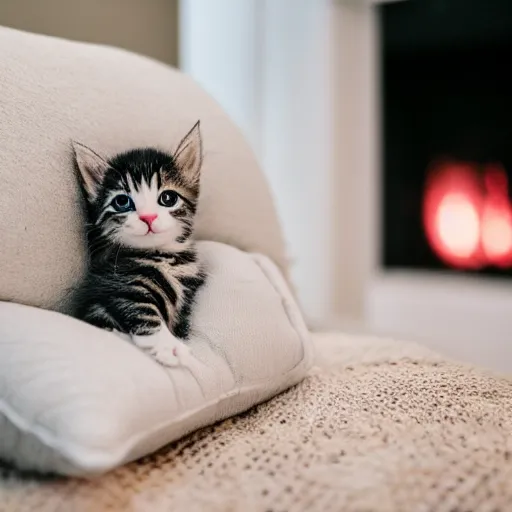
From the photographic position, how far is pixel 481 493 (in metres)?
0.59

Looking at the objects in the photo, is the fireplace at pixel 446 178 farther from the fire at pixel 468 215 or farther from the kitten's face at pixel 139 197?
the kitten's face at pixel 139 197

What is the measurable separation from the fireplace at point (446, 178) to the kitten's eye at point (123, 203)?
6.04 ft

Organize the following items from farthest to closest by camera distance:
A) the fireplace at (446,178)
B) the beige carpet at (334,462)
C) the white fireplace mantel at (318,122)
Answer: the white fireplace mantel at (318,122) → the fireplace at (446,178) → the beige carpet at (334,462)

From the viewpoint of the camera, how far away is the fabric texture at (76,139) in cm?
79

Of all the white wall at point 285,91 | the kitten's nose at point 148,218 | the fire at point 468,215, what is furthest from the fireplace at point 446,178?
the kitten's nose at point 148,218

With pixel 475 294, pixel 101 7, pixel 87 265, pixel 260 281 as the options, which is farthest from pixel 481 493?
pixel 475 294

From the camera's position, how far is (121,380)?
638 mm

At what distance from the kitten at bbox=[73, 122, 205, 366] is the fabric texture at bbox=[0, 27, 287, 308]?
0.03 m

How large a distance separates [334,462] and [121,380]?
0.68 feet

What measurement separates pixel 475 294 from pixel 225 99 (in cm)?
124

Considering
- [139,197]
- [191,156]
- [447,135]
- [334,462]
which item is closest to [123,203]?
[139,197]

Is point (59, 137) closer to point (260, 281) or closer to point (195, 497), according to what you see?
point (260, 281)

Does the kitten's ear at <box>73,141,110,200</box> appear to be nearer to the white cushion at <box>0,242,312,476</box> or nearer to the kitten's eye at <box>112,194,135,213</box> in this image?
the kitten's eye at <box>112,194,135,213</box>

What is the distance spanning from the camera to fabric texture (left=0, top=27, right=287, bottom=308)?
79cm
